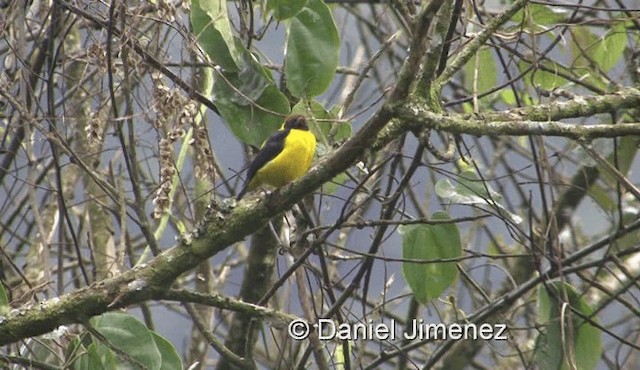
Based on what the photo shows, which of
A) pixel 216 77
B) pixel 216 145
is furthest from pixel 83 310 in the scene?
pixel 216 145

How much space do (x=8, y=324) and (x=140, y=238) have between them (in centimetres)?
447

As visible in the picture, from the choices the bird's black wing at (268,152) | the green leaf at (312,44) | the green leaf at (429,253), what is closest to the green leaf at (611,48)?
the green leaf at (429,253)

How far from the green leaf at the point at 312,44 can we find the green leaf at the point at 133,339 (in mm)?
877

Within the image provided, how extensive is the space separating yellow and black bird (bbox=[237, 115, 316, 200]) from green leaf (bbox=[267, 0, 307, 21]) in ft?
2.16

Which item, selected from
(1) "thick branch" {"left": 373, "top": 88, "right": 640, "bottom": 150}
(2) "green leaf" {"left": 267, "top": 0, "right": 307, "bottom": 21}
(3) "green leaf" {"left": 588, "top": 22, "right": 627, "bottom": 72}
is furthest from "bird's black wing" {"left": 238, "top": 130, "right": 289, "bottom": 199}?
(3) "green leaf" {"left": 588, "top": 22, "right": 627, "bottom": 72}

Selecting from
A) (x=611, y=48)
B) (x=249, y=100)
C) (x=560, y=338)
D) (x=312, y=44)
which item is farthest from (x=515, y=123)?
(x=611, y=48)

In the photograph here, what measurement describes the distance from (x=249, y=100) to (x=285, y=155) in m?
0.64

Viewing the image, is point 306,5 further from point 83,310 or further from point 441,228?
point 83,310

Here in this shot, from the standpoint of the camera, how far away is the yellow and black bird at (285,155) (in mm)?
3889

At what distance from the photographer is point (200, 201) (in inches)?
201

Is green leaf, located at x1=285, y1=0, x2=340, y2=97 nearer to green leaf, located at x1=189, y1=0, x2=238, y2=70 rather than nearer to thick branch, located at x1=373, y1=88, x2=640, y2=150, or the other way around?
green leaf, located at x1=189, y1=0, x2=238, y2=70

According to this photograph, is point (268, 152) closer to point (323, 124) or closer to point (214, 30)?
point (323, 124)

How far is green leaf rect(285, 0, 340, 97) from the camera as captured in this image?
10.6 feet

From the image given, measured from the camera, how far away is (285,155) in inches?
155
